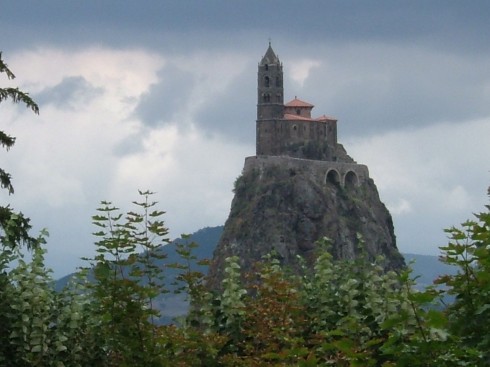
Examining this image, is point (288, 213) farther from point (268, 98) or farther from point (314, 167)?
point (268, 98)

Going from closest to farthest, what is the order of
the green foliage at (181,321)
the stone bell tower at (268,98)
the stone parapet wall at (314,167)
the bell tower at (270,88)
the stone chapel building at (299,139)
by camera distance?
→ the green foliage at (181,321) < the stone parapet wall at (314,167) < the stone chapel building at (299,139) < the stone bell tower at (268,98) < the bell tower at (270,88)

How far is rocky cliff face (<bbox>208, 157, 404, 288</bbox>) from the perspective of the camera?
554ft

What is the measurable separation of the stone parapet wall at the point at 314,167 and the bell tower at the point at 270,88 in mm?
13712

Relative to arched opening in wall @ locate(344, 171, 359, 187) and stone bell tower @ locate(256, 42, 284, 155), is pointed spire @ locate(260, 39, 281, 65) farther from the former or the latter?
arched opening in wall @ locate(344, 171, 359, 187)

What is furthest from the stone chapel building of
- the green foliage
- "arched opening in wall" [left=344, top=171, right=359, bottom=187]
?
the green foliage

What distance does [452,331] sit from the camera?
1537 centimetres

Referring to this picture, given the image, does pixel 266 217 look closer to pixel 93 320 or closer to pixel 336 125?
pixel 336 125

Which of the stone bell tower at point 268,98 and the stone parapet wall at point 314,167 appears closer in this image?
the stone parapet wall at point 314,167

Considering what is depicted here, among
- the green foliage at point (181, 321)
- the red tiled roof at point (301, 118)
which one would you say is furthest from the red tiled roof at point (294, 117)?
the green foliage at point (181, 321)

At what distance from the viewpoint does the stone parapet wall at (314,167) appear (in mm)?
171375

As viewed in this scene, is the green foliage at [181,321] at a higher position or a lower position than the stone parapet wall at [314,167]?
lower

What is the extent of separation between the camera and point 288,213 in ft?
558

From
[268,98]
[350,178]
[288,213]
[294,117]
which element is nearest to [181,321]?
[288,213]

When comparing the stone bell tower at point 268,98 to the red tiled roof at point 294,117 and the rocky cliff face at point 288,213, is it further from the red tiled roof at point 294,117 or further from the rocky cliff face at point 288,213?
the rocky cliff face at point 288,213
